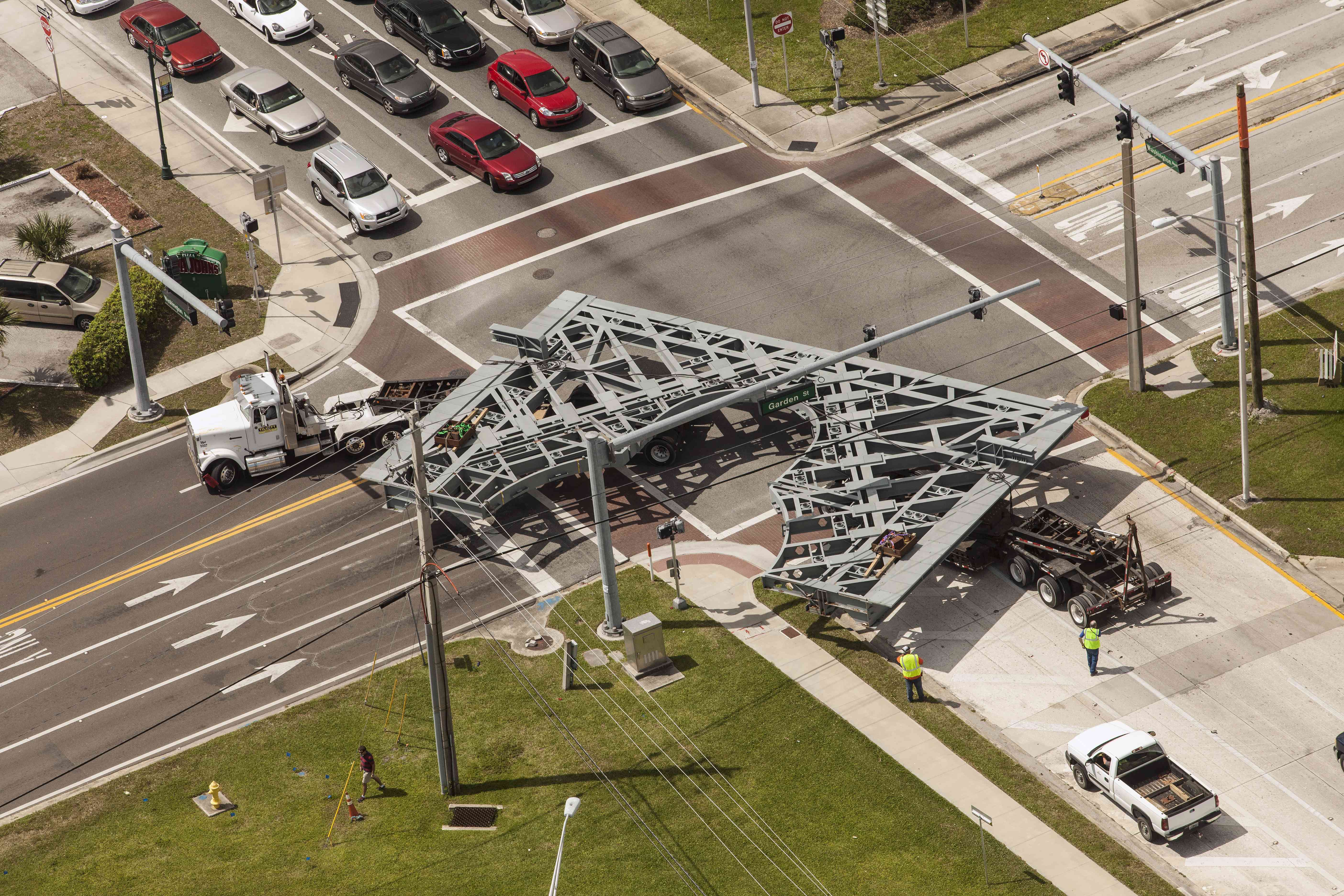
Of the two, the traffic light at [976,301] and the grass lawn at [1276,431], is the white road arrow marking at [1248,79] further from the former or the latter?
the traffic light at [976,301]

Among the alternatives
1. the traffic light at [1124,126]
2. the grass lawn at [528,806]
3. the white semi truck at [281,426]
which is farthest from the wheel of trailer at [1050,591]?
the white semi truck at [281,426]

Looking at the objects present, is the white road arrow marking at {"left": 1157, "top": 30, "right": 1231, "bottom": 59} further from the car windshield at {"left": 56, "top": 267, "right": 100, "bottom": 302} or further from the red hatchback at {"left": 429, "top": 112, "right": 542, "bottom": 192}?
the car windshield at {"left": 56, "top": 267, "right": 100, "bottom": 302}

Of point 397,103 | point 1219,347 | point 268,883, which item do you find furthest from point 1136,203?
point 268,883

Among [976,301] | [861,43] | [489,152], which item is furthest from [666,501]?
[861,43]

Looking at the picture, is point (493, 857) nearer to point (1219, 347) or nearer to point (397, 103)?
point (1219, 347)

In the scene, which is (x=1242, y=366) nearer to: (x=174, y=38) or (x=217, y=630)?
(x=217, y=630)

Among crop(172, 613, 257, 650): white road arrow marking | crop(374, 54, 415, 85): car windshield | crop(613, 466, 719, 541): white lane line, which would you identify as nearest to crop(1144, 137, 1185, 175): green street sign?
crop(613, 466, 719, 541): white lane line
